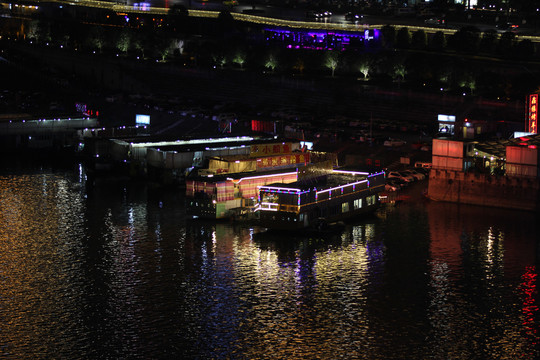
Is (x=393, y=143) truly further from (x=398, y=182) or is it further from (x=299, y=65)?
(x=299, y=65)

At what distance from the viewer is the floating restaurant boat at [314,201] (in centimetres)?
3225

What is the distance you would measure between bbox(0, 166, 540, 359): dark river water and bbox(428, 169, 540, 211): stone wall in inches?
25.1

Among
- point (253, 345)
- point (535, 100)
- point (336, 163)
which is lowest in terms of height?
point (253, 345)

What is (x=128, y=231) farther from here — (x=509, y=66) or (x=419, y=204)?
(x=509, y=66)

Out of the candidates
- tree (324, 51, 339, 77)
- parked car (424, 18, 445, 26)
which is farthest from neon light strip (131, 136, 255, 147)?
parked car (424, 18, 445, 26)

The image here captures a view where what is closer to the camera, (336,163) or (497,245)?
(497,245)

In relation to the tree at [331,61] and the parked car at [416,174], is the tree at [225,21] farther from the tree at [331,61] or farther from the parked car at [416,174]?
the parked car at [416,174]

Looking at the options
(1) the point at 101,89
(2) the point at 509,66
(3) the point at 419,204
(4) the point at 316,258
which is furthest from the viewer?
(1) the point at 101,89

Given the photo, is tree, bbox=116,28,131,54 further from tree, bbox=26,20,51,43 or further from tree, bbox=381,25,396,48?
tree, bbox=381,25,396,48

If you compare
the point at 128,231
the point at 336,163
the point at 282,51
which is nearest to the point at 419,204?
the point at 336,163

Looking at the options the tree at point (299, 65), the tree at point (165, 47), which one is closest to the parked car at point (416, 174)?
the tree at point (299, 65)

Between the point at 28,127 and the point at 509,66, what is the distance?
30306 millimetres

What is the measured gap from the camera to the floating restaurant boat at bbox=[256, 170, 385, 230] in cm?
3225

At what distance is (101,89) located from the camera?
67.6m
